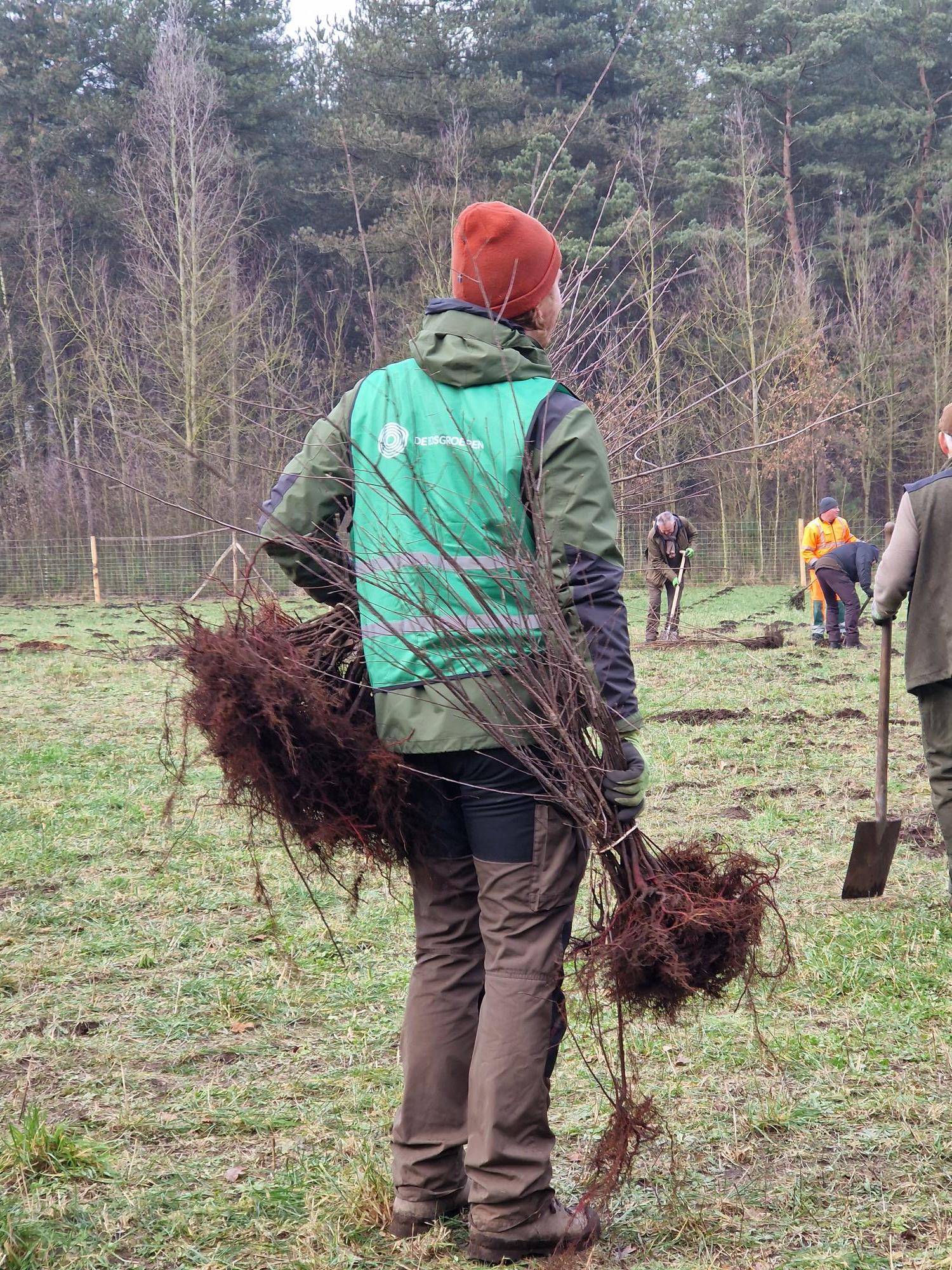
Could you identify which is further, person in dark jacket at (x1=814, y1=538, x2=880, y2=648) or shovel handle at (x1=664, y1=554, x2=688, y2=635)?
person in dark jacket at (x1=814, y1=538, x2=880, y2=648)

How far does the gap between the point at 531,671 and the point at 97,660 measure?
12.9m

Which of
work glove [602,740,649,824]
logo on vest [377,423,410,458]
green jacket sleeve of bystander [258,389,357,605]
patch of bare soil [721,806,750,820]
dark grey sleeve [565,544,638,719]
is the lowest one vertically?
patch of bare soil [721,806,750,820]

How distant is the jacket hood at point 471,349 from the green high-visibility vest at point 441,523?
0.03 meters

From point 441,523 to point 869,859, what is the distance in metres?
3.24

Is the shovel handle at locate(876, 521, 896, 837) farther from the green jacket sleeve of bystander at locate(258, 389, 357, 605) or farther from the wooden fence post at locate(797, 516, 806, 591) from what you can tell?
the wooden fence post at locate(797, 516, 806, 591)

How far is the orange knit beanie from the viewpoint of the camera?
2.71m

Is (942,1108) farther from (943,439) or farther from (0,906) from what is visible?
(0,906)

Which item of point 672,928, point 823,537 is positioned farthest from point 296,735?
point 823,537

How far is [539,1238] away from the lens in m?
2.61

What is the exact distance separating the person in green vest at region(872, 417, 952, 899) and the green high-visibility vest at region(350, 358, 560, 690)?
251 centimetres

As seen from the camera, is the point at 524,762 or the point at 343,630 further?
the point at 343,630

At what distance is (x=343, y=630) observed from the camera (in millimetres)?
2852

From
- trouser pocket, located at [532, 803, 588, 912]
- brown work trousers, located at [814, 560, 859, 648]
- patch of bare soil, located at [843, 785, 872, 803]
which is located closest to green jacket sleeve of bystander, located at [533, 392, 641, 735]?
trouser pocket, located at [532, 803, 588, 912]

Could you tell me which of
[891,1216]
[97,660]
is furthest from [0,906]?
[97,660]
